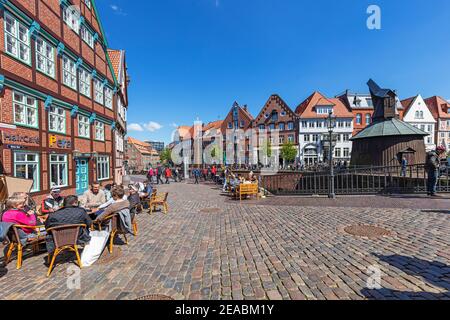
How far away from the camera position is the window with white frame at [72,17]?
44.2ft

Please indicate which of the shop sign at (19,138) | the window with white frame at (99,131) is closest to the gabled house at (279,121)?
the window with white frame at (99,131)

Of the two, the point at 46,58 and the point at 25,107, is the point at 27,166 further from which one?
the point at 46,58

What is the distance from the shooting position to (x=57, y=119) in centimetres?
1260

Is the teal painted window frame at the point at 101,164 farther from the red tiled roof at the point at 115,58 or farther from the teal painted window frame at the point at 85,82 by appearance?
the red tiled roof at the point at 115,58

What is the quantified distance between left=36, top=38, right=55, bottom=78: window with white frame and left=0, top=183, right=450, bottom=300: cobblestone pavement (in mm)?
10508

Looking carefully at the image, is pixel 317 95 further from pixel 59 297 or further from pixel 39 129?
pixel 59 297

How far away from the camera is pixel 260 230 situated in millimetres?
6316

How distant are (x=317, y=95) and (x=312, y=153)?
13543mm

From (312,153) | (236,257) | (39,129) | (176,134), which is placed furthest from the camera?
(176,134)

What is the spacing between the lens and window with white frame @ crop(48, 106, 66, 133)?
12023mm

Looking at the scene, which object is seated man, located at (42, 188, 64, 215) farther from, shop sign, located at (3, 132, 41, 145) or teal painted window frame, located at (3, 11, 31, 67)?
teal painted window frame, located at (3, 11, 31, 67)

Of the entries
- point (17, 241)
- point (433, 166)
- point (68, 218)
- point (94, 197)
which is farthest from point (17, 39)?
point (433, 166)
